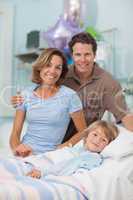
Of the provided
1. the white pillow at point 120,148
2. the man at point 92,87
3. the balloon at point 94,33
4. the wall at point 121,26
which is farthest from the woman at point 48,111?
the wall at point 121,26

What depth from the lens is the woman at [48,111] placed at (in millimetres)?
1889

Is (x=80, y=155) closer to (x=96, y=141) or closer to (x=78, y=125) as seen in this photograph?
(x=96, y=141)

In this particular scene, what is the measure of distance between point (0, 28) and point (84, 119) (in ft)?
5.19

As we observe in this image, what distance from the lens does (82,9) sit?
9.24ft

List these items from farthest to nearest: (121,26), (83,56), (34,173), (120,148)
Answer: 1. (121,26)
2. (83,56)
3. (120,148)
4. (34,173)

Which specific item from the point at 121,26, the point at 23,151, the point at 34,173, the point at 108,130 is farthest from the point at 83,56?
the point at 121,26

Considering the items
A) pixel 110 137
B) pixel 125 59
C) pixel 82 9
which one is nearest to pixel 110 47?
pixel 125 59

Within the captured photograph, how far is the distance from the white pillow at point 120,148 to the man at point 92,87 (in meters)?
0.27

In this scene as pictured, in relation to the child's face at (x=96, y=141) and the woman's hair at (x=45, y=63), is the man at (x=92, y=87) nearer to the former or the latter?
the woman's hair at (x=45, y=63)

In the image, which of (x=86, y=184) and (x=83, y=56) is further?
(x=83, y=56)

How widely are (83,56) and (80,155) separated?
62cm

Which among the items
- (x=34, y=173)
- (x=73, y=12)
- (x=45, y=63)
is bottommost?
(x=34, y=173)

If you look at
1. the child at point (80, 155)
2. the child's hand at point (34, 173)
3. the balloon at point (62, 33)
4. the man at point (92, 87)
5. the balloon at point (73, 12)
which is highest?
the balloon at point (73, 12)

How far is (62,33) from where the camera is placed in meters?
2.57
